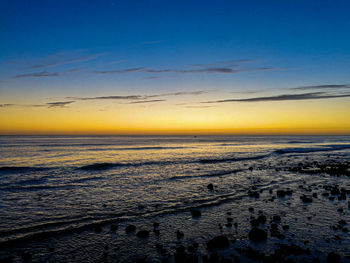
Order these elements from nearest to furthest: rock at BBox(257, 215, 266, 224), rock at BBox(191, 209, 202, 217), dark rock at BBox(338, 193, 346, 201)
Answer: rock at BBox(257, 215, 266, 224), rock at BBox(191, 209, 202, 217), dark rock at BBox(338, 193, 346, 201)

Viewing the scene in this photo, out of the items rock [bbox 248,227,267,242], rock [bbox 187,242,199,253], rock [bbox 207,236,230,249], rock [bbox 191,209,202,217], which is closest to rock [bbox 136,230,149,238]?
rock [bbox 187,242,199,253]

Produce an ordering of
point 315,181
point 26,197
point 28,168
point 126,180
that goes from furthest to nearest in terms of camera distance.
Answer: point 28,168 → point 126,180 → point 315,181 → point 26,197

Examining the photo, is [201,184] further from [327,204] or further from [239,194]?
[327,204]

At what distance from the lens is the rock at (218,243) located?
11.2m

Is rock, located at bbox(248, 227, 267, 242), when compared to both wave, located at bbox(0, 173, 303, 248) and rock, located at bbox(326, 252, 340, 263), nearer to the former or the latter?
rock, located at bbox(326, 252, 340, 263)

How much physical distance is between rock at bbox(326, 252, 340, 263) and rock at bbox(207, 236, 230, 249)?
419cm

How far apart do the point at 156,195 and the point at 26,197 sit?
11536 millimetres

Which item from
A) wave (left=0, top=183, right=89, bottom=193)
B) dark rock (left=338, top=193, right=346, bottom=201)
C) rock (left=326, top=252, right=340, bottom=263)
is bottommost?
wave (left=0, top=183, right=89, bottom=193)

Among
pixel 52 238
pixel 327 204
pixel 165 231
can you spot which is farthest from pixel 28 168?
pixel 327 204

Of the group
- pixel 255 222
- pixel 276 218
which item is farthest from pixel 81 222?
pixel 276 218

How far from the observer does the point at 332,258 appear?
9.80 m

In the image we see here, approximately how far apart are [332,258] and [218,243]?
4770 millimetres

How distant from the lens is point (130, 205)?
18578mm

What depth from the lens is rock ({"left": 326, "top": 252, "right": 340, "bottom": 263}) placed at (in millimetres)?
9750
